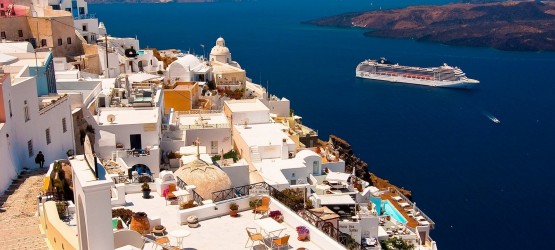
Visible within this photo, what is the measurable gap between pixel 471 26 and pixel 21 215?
16942cm

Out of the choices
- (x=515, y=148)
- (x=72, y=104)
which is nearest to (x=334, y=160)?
(x=72, y=104)

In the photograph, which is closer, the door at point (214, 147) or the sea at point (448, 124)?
the door at point (214, 147)

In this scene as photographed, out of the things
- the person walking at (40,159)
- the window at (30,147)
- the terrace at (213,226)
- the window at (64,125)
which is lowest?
the terrace at (213,226)

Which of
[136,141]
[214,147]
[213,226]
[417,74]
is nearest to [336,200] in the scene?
[213,226]

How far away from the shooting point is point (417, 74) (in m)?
99.0

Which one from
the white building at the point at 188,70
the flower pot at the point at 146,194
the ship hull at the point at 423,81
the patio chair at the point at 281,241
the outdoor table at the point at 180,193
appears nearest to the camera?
the patio chair at the point at 281,241

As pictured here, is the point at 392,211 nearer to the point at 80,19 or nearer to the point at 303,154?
the point at 303,154

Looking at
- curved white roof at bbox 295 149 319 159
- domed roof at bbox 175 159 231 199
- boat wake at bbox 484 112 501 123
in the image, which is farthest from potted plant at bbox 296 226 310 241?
boat wake at bbox 484 112 501 123

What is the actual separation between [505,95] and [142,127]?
6941 centimetres

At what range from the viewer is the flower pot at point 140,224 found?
13.6 meters

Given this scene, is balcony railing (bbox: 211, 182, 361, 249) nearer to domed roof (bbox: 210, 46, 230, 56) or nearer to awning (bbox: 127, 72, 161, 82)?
awning (bbox: 127, 72, 161, 82)

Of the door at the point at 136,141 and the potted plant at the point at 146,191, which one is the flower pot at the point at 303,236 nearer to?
the potted plant at the point at 146,191

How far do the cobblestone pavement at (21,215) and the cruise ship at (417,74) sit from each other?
274 feet

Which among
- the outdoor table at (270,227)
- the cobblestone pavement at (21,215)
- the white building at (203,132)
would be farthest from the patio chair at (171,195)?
the white building at (203,132)
